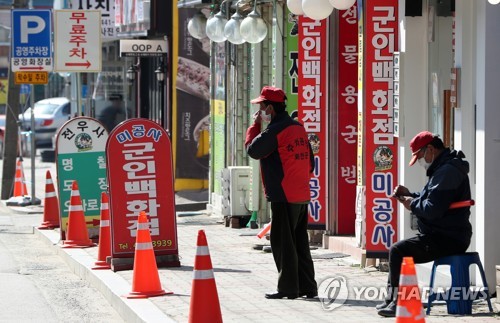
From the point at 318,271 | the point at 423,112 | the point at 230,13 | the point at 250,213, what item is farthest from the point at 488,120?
the point at 230,13

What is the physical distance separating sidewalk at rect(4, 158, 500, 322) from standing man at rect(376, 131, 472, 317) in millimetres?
481

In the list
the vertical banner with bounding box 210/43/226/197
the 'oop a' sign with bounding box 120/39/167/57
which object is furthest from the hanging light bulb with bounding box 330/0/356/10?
the 'oop a' sign with bounding box 120/39/167/57

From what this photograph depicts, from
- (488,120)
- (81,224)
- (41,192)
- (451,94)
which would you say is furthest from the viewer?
(41,192)

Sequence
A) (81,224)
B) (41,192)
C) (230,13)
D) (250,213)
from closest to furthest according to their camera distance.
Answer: (81,224) < (250,213) < (230,13) < (41,192)

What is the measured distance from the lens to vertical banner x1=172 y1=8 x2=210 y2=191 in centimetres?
2448

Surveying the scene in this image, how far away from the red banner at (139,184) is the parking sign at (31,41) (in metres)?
8.96

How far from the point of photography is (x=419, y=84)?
12.2m

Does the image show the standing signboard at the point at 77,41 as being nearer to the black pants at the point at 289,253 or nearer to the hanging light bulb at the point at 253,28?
the hanging light bulb at the point at 253,28

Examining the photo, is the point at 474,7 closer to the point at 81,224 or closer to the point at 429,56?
the point at 429,56

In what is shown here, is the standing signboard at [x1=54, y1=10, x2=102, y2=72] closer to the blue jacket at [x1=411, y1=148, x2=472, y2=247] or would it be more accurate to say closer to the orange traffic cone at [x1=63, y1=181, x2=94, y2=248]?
the orange traffic cone at [x1=63, y1=181, x2=94, y2=248]

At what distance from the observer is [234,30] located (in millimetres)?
16875

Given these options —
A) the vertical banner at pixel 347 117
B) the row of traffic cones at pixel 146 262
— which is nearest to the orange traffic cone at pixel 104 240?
the row of traffic cones at pixel 146 262

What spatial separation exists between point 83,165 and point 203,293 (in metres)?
7.74

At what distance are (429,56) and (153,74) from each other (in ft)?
53.5
